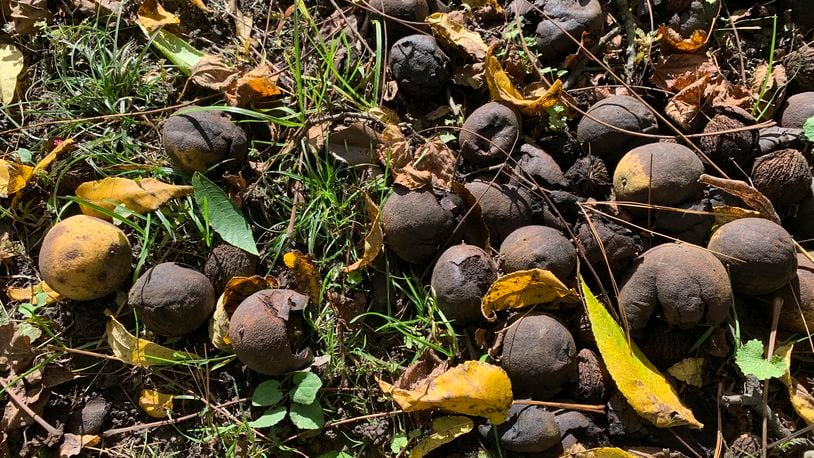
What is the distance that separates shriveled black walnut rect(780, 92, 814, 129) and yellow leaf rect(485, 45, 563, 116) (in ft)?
3.68

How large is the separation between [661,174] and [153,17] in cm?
290

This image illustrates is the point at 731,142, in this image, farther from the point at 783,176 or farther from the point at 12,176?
the point at 12,176

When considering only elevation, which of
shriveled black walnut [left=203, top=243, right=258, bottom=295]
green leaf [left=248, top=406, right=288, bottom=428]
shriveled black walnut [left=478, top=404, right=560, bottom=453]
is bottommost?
green leaf [left=248, top=406, right=288, bottom=428]

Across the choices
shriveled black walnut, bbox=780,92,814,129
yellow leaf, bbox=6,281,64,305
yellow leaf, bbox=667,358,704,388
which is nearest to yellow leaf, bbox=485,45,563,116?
shriveled black walnut, bbox=780,92,814,129

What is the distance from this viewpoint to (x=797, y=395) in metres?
2.88

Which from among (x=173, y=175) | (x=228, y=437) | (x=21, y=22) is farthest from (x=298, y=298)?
(x=21, y=22)

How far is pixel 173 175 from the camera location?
3404 mm

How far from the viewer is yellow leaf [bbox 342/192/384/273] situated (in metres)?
3.12

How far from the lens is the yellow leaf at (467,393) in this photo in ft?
9.05

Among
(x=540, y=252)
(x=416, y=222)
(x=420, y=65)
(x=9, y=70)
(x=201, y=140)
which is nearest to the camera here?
(x=540, y=252)

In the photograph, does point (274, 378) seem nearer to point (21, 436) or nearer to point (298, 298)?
point (298, 298)

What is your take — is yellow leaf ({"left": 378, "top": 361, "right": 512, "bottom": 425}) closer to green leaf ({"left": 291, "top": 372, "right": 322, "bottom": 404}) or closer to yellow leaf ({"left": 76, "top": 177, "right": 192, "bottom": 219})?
green leaf ({"left": 291, "top": 372, "right": 322, "bottom": 404})

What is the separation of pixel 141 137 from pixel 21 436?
165cm

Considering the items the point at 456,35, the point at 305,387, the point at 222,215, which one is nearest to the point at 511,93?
the point at 456,35
